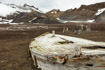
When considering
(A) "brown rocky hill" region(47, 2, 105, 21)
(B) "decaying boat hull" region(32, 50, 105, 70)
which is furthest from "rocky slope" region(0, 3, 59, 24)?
(B) "decaying boat hull" region(32, 50, 105, 70)

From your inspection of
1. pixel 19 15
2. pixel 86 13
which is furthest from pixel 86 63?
pixel 86 13

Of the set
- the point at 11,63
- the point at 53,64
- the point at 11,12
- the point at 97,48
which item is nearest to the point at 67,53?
the point at 53,64

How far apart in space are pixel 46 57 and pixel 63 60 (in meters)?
0.81

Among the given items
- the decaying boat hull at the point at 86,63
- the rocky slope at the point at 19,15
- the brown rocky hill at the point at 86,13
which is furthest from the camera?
the brown rocky hill at the point at 86,13

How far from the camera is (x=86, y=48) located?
21.7 ft

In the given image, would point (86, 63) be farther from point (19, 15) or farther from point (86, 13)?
point (86, 13)

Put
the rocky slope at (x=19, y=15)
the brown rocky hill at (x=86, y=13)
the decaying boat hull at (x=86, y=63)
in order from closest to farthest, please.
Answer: the decaying boat hull at (x=86, y=63) → the rocky slope at (x=19, y=15) → the brown rocky hill at (x=86, y=13)

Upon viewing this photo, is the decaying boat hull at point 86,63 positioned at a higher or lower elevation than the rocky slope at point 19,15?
lower

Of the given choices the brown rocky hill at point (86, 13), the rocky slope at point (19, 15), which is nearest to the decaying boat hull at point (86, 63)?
the rocky slope at point (19, 15)

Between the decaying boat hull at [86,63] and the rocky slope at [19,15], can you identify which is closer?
the decaying boat hull at [86,63]

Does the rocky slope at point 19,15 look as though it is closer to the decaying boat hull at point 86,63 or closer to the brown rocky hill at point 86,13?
the brown rocky hill at point 86,13

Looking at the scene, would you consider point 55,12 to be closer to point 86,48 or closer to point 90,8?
point 90,8

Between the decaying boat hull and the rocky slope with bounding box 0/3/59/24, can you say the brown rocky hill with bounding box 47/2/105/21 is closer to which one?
the rocky slope with bounding box 0/3/59/24

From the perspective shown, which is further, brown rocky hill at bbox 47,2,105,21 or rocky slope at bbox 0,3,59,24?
brown rocky hill at bbox 47,2,105,21
